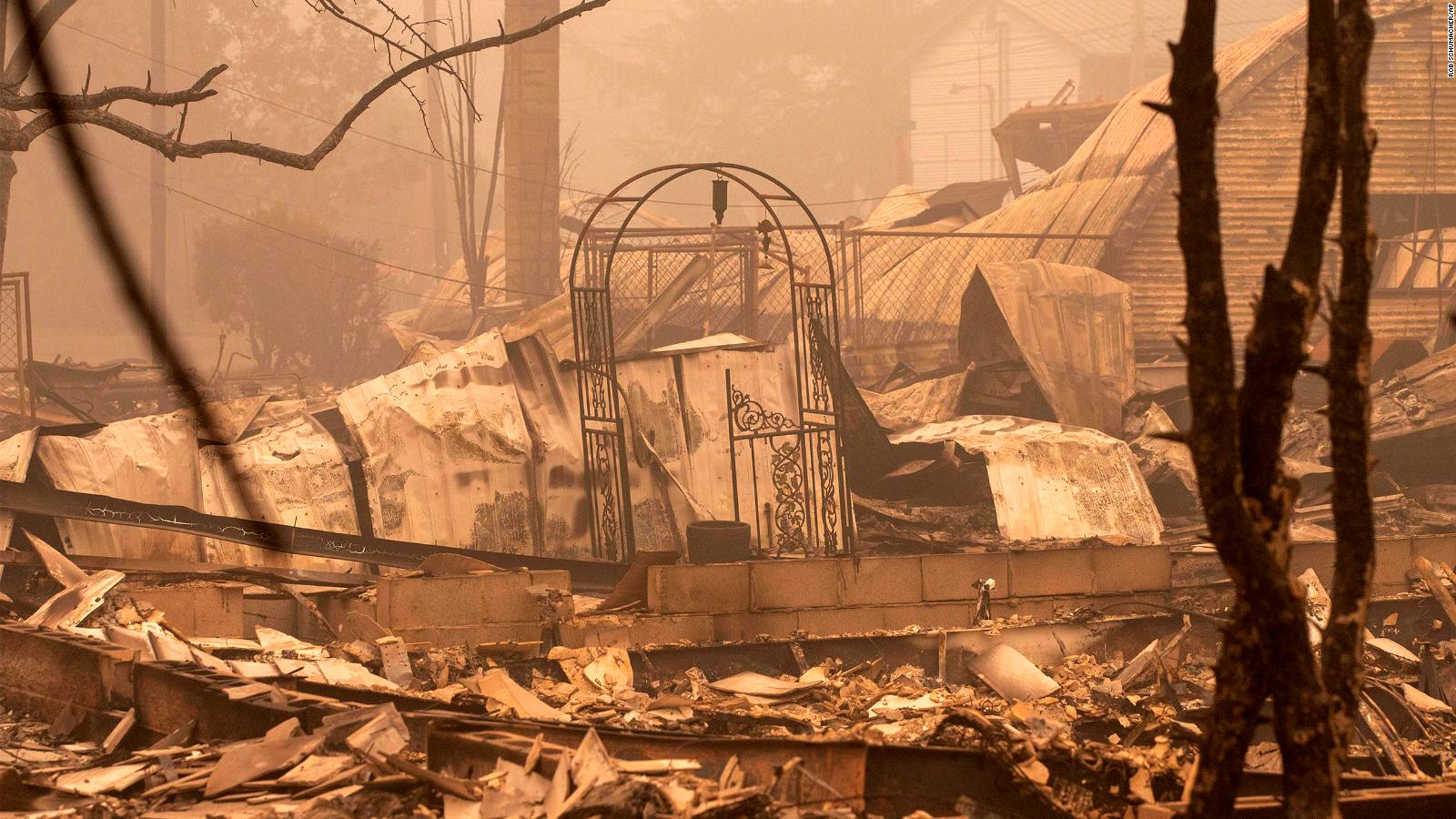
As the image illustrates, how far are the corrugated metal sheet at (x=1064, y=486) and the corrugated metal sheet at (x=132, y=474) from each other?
A: 582cm

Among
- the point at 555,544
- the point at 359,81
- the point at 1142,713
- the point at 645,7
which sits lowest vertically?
the point at 1142,713

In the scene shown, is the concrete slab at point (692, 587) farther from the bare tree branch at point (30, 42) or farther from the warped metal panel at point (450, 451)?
the bare tree branch at point (30, 42)

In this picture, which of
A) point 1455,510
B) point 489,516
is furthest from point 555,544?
point 1455,510

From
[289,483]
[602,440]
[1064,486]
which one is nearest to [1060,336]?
[1064,486]

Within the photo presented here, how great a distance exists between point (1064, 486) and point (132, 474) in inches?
278

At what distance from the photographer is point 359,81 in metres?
46.8

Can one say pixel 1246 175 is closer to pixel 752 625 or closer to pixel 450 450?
pixel 450 450

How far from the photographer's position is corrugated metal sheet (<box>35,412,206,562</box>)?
8.98 metres

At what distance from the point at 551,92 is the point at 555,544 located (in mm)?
9800

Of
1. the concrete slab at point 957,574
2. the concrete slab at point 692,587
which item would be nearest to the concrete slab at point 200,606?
the concrete slab at point 692,587

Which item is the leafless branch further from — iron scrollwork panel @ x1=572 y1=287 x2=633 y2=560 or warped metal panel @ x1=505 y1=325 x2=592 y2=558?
warped metal panel @ x1=505 y1=325 x2=592 y2=558

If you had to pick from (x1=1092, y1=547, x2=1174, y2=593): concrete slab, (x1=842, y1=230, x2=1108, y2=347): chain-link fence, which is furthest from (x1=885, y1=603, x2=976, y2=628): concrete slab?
(x1=842, y1=230, x2=1108, y2=347): chain-link fence

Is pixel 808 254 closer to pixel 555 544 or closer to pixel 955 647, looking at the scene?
pixel 555 544

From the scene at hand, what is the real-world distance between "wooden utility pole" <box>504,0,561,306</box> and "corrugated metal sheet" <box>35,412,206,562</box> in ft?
30.9
